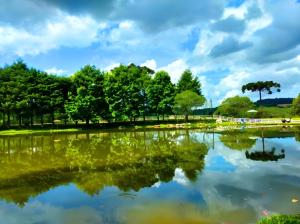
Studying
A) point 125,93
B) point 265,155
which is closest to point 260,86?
point 125,93

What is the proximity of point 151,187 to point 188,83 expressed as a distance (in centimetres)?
10568

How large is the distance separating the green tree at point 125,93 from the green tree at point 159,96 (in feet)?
5.44

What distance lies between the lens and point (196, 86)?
126m

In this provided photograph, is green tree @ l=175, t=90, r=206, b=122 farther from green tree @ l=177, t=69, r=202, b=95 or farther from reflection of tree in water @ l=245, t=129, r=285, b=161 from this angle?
reflection of tree in water @ l=245, t=129, r=285, b=161

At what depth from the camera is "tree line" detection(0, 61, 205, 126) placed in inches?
3327

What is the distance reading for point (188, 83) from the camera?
4966 inches

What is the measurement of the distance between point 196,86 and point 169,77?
2027 cm

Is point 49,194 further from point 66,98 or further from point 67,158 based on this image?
point 66,98

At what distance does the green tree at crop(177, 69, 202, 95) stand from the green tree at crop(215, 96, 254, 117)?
14.1 m

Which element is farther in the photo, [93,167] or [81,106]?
[81,106]

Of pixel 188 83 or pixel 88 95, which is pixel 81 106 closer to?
pixel 88 95

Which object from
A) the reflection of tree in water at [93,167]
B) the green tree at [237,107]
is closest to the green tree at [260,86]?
the green tree at [237,107]

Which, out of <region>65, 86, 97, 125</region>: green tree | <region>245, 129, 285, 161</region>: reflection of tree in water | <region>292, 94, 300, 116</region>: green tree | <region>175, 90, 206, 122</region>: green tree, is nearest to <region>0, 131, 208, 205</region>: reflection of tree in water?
<region>245, 129, 285, 161</region>: reflection of tree in water

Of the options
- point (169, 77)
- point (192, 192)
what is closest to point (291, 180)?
point (192, 192)
